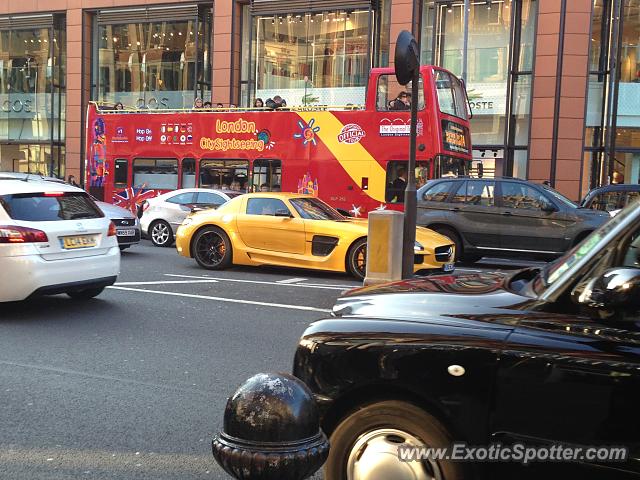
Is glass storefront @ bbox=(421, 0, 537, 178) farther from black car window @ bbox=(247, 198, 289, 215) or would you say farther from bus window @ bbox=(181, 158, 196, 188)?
black car window @ bbox=(247, 198, 289, 215)

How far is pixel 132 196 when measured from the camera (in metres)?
18.6

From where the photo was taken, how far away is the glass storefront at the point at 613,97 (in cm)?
2216

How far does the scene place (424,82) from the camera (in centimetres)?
1413

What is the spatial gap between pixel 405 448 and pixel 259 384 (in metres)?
1.05

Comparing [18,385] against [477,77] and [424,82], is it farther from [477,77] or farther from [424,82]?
[477,77]

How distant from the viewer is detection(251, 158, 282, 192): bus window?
644 inches

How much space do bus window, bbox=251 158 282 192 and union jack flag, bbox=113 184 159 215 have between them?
3262mm

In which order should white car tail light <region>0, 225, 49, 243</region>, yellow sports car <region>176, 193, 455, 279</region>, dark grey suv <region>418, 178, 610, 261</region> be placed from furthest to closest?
dark grey suv <region>418, 178, 610, 261</region> < yellow sports car <region>176, 193, 455, 279</region> < white car tail light <region>0, 225, 49, 243</region>

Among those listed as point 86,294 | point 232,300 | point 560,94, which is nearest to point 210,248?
point 232,300

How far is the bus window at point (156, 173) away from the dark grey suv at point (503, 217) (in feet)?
25.2

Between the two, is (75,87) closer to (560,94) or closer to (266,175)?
(266,175)

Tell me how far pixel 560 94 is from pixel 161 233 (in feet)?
48.3

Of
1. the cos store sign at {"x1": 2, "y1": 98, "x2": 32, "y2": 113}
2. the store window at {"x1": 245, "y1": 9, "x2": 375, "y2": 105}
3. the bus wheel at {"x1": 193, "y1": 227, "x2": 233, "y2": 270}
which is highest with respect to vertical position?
the store window at {"x1": 245, "y1": 9, "x2": 375, "y2": 105}

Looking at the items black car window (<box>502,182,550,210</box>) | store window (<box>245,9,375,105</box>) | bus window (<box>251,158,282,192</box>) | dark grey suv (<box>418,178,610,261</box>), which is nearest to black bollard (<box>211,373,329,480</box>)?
dark grey suv (<box>418,178,610,261</box>)
